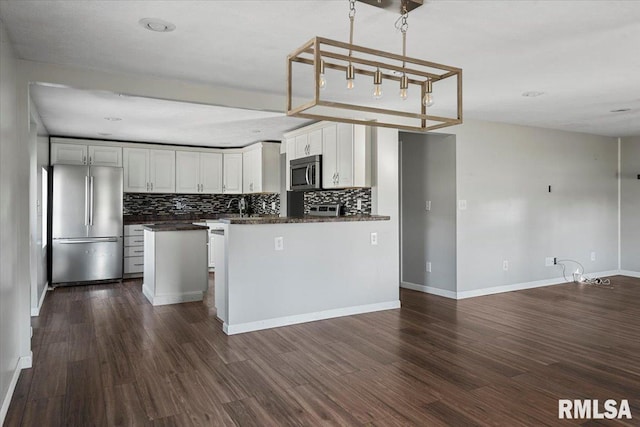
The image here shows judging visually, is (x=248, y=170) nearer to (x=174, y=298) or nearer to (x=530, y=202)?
(x=174, y=298)

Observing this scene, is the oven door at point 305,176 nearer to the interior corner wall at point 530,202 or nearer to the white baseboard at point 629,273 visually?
the interior corner wall at point 530,202

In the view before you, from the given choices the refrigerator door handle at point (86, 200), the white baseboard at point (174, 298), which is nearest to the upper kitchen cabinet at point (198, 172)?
the refrigerator door handle at point (86, 200)

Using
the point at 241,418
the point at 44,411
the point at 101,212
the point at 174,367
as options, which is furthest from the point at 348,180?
the point at 101,212

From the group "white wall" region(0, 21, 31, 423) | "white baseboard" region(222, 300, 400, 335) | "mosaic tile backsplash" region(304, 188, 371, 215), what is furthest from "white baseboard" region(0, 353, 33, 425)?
"mosaic tile backsplash" region(304, 188, 371, 215)

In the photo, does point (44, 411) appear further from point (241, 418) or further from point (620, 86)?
point (620, 86)

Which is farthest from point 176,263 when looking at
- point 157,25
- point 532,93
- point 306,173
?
point 532,93

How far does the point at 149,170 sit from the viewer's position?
7.39 m

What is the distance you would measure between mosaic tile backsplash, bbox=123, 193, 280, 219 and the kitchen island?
9.88 ft

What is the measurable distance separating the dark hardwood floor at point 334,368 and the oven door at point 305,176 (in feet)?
5.91

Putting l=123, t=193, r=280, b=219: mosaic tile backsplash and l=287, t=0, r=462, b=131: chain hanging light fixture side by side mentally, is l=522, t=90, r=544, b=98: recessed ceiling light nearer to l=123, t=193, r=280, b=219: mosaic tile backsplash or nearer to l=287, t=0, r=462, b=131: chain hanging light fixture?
l=287, t=0, r=462, b=131: chain hanging light fixture

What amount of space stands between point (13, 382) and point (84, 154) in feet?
15.9

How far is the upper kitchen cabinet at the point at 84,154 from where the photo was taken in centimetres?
661

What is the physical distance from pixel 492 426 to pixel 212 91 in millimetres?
3361

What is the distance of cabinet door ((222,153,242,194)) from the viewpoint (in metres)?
8.03
